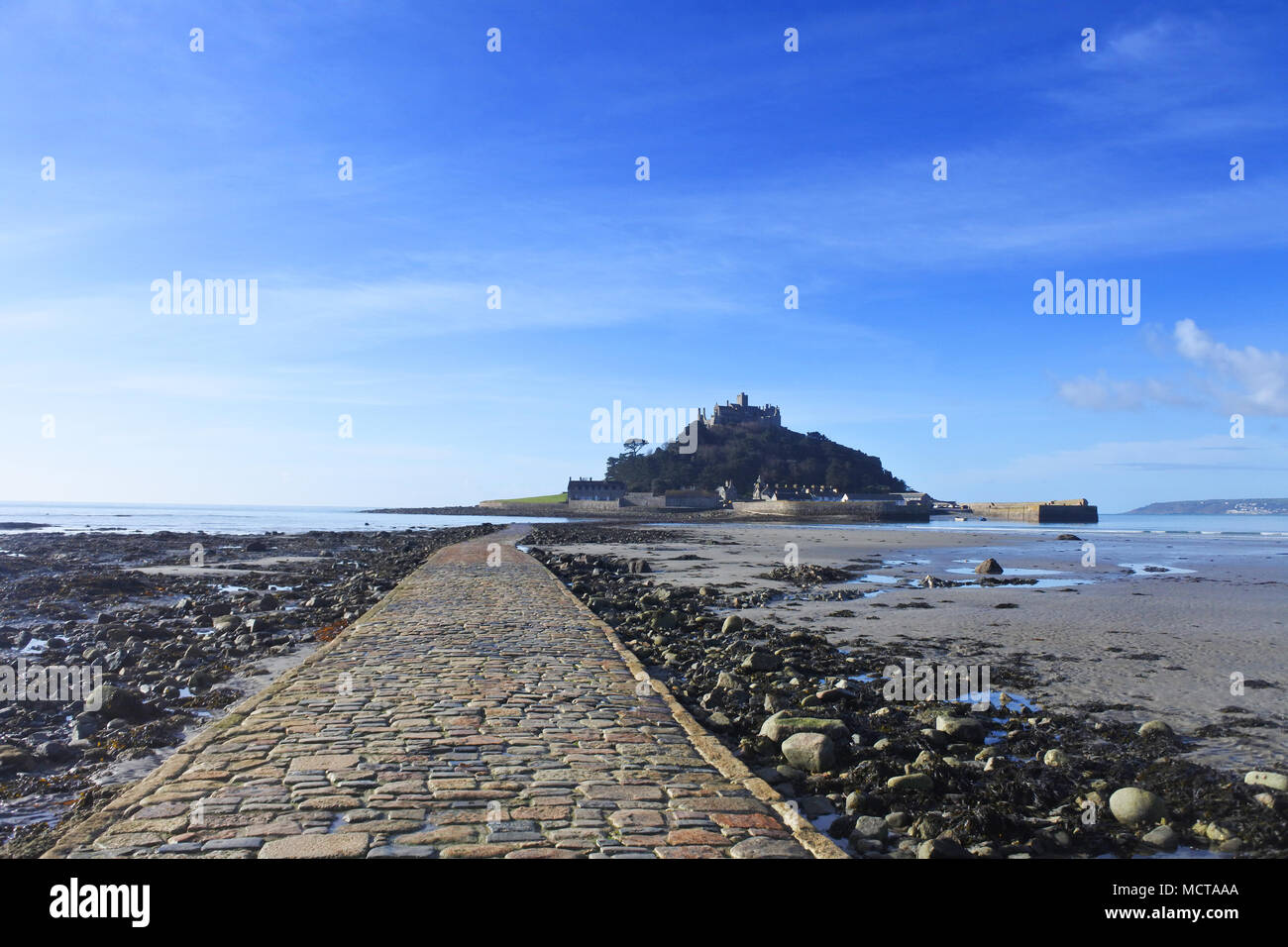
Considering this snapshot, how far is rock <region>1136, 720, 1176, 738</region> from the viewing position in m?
8.03

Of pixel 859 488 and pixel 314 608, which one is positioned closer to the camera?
pixel 314 608

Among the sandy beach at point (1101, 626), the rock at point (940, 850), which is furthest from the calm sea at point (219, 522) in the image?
the rock at point (940, 850)

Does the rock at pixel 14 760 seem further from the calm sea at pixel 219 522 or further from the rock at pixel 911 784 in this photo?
the calm sea at pixel 219 522

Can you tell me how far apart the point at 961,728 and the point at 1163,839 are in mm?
2531

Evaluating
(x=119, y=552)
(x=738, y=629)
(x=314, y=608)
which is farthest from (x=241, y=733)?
(x=119, y=552)

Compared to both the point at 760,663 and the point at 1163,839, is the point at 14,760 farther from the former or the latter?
the point at 1163,839

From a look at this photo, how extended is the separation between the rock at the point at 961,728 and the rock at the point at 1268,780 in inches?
81.5

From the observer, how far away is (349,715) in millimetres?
6676

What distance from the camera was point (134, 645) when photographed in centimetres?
1291

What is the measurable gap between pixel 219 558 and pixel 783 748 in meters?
32.3

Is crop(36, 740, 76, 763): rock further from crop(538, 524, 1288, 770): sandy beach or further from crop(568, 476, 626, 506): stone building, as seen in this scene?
crop(568, 476, 626, 506): stone building

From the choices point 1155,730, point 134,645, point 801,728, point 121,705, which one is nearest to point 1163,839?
point 801,728

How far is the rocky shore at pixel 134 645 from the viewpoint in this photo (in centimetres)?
661
